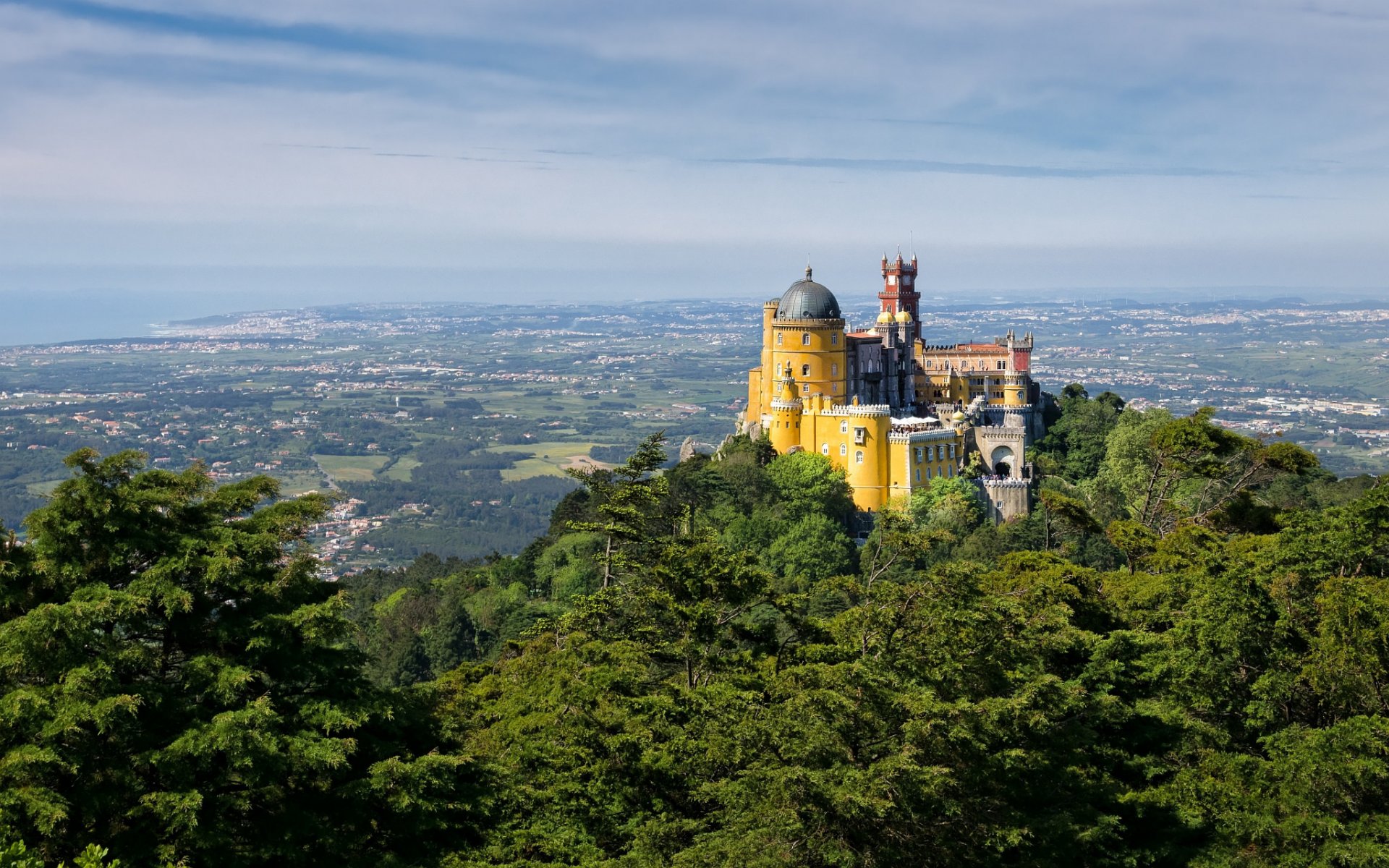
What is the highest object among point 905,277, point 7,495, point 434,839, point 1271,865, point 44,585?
point 905,277

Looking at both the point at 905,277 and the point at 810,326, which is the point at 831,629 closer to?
the point at 810,326

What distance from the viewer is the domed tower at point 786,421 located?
68.4m

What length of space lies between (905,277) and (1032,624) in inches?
2403

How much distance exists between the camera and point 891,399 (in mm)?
77750

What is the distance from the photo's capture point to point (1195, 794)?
24.8 metres

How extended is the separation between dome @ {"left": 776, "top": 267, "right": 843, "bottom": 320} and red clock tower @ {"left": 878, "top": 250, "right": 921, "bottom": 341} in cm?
1358

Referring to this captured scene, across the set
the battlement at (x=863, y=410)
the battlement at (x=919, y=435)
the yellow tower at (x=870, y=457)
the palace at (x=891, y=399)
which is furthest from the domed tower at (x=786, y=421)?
the battlement at (x=919, y=435)

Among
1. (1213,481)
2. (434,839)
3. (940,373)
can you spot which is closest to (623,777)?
(434,839)

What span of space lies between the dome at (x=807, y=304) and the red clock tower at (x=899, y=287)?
1358cm

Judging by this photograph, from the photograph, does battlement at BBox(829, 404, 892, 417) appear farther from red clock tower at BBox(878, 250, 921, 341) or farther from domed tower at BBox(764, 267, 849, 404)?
red clock tower at BBox(878, 250, 921, 341)

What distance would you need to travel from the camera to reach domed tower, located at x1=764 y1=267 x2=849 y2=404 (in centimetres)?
7200

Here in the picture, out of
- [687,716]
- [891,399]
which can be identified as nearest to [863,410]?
[891,399]

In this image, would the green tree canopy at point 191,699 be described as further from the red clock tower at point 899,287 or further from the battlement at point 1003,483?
the red clock tower at point 899,287

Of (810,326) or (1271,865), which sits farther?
(810,326)
